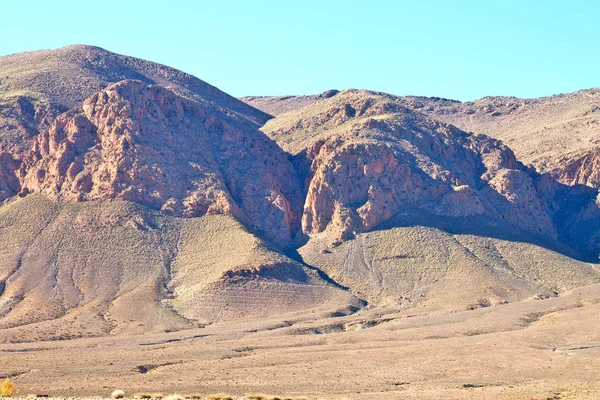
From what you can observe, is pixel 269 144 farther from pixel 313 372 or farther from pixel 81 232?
pixel 313 372

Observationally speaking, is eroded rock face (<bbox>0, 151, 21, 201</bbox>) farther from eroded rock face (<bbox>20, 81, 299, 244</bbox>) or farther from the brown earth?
eroded rock face (<bbox>20, 81, 299, 244</bbox>)

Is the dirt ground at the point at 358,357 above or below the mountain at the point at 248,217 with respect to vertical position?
below

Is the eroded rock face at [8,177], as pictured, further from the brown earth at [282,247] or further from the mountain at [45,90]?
the mountain at [45,90]

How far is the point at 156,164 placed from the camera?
151500 mm

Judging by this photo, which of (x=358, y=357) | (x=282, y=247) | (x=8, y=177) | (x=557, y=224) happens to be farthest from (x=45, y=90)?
(x=358, y=357)

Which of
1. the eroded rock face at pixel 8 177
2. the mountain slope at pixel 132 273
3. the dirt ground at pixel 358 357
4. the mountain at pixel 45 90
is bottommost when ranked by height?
the dirt ground at pixel 358 357

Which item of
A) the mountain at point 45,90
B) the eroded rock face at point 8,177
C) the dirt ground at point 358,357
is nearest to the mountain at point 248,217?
the eroded rock face at point 8,177

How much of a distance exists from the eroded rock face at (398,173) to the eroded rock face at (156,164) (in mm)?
6916

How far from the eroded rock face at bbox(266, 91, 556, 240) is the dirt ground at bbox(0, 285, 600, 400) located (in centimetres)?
2578

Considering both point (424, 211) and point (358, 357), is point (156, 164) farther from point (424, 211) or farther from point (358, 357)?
point (358, 357)

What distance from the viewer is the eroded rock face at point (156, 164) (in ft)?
487

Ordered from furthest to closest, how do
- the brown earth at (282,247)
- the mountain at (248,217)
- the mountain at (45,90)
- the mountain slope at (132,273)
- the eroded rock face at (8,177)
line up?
1. the mountain at (45,90)
2. the eroded rock face at (8,177)
3. the mountain at (248,217)
4. the mountain slope at (132,273)
5. the brown earth at (282,247)

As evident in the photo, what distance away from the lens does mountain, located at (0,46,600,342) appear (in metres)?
130

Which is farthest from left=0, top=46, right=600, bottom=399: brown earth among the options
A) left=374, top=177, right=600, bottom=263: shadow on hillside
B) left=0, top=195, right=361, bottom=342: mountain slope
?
left=374, top=177, right=600, bottom=263: shadow on hillside
